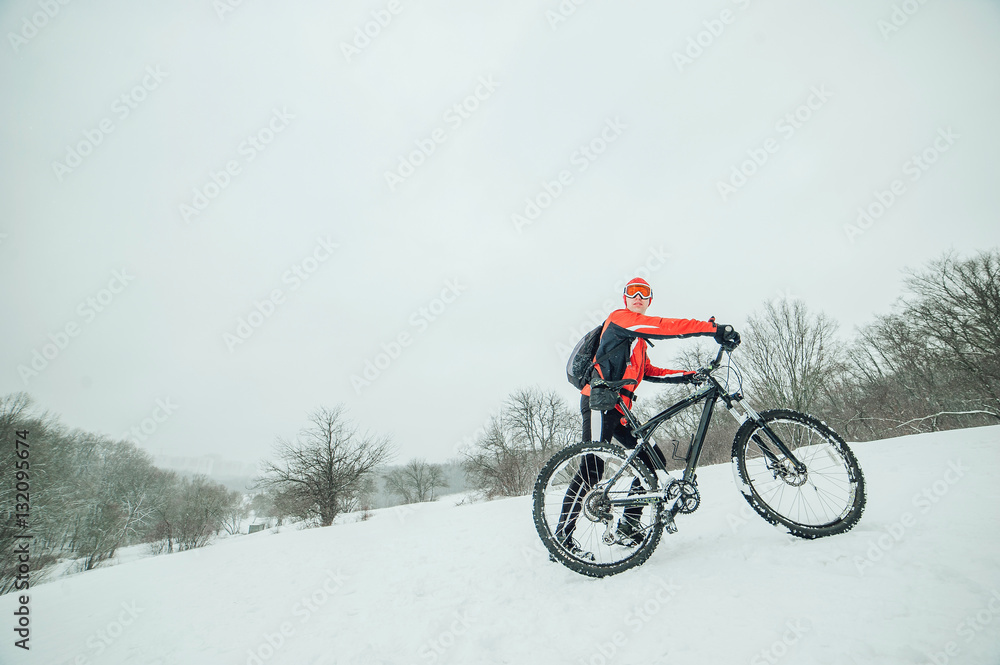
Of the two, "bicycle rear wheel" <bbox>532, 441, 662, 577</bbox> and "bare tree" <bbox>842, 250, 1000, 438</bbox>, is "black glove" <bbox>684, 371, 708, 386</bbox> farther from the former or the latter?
"bare tree" <bbox>842, 250, 1000, 438</bbox>

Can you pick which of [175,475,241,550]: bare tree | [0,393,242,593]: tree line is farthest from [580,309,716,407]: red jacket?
[175,475,241,550]: bare tree

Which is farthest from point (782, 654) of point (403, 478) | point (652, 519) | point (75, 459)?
point (403, 478)

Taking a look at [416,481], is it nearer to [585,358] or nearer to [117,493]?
[117,493]

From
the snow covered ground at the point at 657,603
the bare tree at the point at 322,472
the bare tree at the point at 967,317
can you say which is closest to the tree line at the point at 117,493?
the bare tree at the point at 322,472

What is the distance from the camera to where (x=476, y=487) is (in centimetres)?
2891

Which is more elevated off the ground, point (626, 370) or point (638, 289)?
point (638, 289)

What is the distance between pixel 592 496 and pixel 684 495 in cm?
64

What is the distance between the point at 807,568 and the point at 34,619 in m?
7.40

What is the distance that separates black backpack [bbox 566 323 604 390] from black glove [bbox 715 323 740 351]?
87 centimetres

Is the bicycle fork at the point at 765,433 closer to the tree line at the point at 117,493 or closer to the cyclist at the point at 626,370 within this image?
the cyclist at the point at 626,370

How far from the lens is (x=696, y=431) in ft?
8.90

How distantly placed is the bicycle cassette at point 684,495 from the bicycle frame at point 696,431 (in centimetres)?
4

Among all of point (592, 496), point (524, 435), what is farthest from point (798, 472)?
point (524, 435)

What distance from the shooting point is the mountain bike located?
96.0 inches
